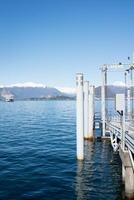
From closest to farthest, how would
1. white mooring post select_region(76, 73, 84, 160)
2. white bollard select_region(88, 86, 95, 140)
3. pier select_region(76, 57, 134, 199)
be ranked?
pier select_region(76, 57, 134, 199) → white mooring post select_region(76, 73, 84, 160) → white bollard select_region(88, 86, 95, 140)

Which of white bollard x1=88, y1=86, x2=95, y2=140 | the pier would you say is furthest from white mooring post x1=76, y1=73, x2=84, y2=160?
white bollard x1=88, y1=86, x2=95, y2=140

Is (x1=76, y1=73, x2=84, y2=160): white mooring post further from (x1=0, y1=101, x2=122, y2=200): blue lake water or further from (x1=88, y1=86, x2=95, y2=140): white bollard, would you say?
(x1=88, y1=86, x2=95, y2=140): white bollard

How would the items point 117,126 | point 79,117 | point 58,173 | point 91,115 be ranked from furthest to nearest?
point 91,115 → point 117,126 → point 79,117 → point 58,173

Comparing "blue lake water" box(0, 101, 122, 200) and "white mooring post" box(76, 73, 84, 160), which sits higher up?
"white mooring post" box(76, 73, 84, 160)

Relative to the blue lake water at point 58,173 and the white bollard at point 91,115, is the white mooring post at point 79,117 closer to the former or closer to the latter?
the blue lake water at point 58,173

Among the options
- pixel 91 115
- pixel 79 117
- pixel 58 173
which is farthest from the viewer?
pixel 91 115

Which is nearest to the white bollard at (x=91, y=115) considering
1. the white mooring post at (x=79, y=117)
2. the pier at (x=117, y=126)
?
the pier at (x=117, y=126)

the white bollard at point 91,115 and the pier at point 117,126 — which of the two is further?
the white bollard at point 91,115

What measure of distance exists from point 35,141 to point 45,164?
1701 cm

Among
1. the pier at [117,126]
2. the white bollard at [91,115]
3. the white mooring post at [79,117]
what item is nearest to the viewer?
the pier at [117,126]

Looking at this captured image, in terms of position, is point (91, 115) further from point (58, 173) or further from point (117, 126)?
point (58, 173)

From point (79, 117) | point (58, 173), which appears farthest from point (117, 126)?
point (58, 173)

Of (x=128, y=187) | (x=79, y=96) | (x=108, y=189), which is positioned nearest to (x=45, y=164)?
(x=79, y=96)

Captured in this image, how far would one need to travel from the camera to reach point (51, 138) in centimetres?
5466
